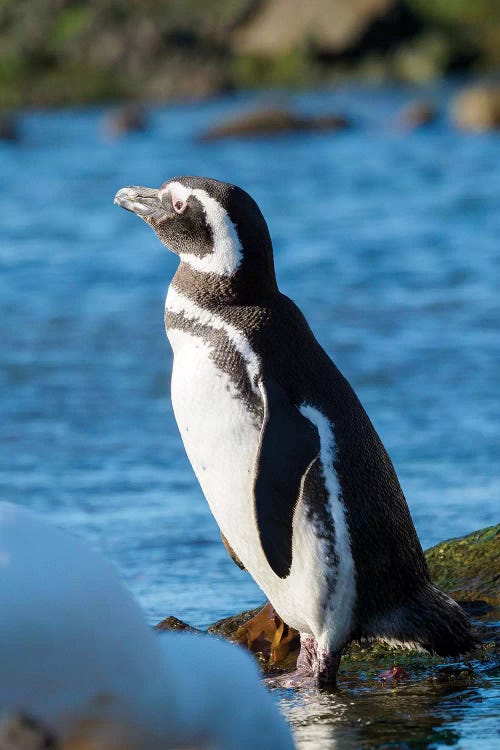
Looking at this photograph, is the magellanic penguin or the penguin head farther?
the penguin head

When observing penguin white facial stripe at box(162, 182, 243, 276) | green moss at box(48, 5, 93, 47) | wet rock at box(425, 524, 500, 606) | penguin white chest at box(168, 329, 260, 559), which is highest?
green moss at box(48, 5, 93, 47)

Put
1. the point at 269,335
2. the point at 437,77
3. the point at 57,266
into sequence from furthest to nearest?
the point at 437,77
the point at 57,266
the point at 269,335

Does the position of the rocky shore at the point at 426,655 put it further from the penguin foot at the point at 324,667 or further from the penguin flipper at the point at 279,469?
the penguin flipper at the point at 279,469

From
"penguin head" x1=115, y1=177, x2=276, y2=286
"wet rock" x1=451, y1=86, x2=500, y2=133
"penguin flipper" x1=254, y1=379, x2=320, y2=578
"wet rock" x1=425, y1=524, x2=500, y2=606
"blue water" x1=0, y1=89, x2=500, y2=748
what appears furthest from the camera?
"wet rock" x1=451, y1=86, x2=500, y2=133

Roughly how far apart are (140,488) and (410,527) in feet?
9.12

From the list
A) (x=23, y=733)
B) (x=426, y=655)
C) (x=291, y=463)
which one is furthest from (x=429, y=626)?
(x=23, y=733)

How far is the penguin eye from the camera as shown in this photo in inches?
169

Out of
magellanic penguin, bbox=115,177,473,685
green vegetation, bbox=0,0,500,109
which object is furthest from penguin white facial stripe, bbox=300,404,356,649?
green vegetation, bbox=0,0,500,109

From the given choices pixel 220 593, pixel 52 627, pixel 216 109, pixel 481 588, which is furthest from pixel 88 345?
pixel 216 109

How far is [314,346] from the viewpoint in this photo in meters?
4.17

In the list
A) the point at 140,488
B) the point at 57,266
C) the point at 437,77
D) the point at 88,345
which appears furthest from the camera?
the point at 437,77

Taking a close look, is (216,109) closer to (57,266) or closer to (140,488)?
(57,266)

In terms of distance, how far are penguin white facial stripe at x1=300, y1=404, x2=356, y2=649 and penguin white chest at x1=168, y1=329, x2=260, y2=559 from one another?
167 mm

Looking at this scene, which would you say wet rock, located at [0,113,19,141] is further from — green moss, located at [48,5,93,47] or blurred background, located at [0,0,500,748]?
green moss, located at [48,5,93,47]
